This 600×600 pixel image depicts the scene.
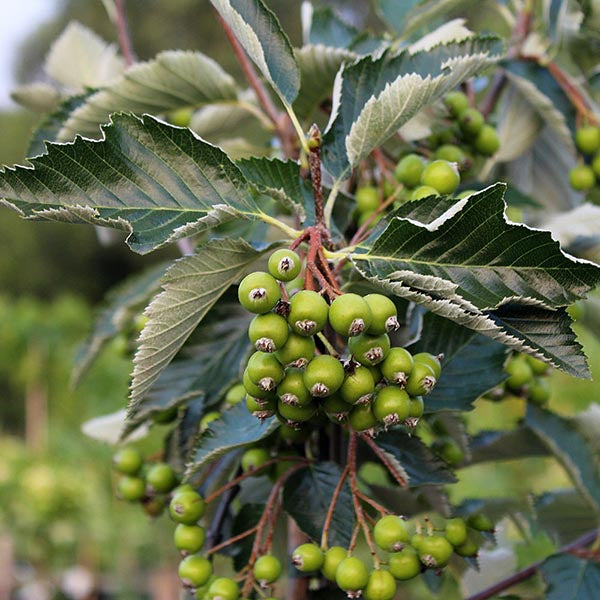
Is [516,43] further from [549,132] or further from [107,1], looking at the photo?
[107,1]

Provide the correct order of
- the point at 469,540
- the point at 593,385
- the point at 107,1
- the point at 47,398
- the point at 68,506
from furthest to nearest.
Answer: the point at 47,398 → the point at 68,506 → the point at 593,385 → the point at 107,1 → the point at 469,540

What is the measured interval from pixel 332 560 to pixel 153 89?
0.55 meters

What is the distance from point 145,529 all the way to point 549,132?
310cm

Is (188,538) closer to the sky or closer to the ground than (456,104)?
closer to the ground

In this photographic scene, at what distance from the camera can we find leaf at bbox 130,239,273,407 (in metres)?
0.53

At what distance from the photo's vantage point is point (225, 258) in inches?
21.7

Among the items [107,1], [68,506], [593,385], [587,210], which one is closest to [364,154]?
[587,210]

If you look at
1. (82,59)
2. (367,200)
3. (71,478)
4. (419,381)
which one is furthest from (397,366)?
(71,478)

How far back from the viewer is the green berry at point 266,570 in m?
0.64

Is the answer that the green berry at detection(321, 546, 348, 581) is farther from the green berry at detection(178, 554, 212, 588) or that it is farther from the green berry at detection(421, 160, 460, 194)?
the green berry at detection(421, 160, 460, 194)

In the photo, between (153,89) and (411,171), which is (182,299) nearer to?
(411,171)

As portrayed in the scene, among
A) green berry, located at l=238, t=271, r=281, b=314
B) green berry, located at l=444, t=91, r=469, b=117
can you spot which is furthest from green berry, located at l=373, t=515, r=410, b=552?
green berry, located at l=444, t=91, r=469, b=117

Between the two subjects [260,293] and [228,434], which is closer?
[260,293]

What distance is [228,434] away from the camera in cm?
65
